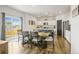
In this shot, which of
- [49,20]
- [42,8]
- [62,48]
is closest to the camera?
[62,48]

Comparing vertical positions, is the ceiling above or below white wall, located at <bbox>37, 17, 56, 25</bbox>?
above

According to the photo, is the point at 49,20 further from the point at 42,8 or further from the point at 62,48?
the point at 62,48

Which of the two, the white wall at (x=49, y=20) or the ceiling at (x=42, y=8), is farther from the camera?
the white wall at (x=49, y=20)

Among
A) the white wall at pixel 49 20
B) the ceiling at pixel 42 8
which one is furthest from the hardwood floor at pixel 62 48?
the white wall at pixel 49 20

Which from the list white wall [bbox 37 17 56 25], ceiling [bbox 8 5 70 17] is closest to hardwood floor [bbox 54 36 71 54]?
ceiling [bbox 8 5 70 17]

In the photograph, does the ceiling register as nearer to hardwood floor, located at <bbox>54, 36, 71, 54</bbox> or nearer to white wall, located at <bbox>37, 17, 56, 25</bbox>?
hardwood floor, located at <bbox>54, 36, 71, 54</bbox>

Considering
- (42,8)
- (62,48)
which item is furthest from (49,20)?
(62,48)

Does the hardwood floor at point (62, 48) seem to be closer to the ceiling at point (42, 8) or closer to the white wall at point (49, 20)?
the ceiling at point (42, 8)

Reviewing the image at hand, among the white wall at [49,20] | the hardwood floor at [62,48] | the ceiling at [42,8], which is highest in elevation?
the ceiling at [42,8]

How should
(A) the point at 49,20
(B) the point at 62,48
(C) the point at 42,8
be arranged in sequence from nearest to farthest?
(B) the point at 62,48, (C) the point at 42,8, (A) the point at 49,20

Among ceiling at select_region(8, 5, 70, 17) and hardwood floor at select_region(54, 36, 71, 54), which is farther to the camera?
ceiling at select_region(8, 5, 70, 17)

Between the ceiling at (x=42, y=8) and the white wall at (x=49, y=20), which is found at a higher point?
the ceiling at (x=42, y=8)
